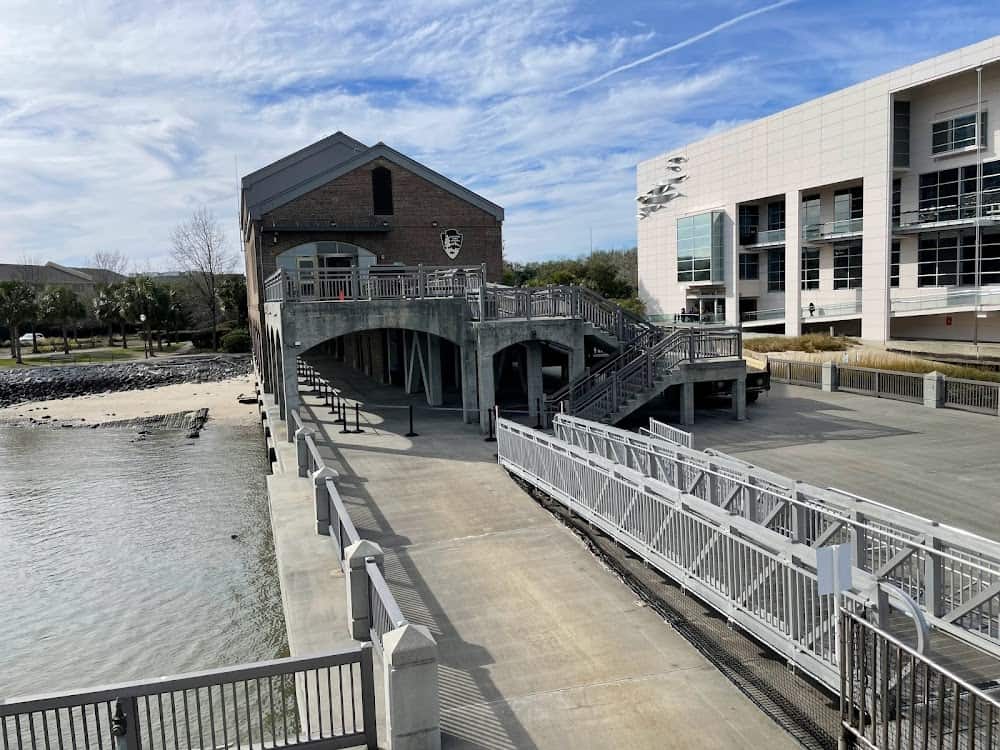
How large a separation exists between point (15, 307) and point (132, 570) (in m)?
60.1

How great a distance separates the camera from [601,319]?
22375mm

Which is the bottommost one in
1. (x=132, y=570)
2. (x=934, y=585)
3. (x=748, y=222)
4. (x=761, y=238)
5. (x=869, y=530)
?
(x=132, y=570)

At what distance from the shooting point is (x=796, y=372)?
30328 millimetres

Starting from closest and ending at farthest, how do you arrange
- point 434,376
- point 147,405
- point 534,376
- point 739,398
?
point 534,376 < point 739,398 < point 434,376 < point 147,405

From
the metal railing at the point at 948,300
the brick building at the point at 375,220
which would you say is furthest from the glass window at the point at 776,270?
the brick building at the point at 375,220

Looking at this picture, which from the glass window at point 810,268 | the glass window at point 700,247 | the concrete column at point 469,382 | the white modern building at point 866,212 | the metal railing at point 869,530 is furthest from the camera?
the glass window at point 700,247

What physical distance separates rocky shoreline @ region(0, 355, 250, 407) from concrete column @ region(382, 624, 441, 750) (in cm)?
4942

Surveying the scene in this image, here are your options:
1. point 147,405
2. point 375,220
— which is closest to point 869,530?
point 375,220

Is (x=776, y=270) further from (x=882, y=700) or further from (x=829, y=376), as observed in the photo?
(x=882, y=700)

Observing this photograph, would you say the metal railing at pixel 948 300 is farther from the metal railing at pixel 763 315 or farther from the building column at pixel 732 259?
the building column at pixel 732 259


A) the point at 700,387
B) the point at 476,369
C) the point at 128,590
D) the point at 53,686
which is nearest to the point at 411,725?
the point at 53,686

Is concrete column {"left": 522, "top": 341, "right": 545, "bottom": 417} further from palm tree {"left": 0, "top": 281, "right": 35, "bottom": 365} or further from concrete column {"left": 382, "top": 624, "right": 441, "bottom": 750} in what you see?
palm tree {"left": 0, "top": 281, "right": 35, "bottom": 365}

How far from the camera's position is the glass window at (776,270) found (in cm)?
5575

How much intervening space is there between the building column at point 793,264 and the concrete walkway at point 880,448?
26389 millimetres
